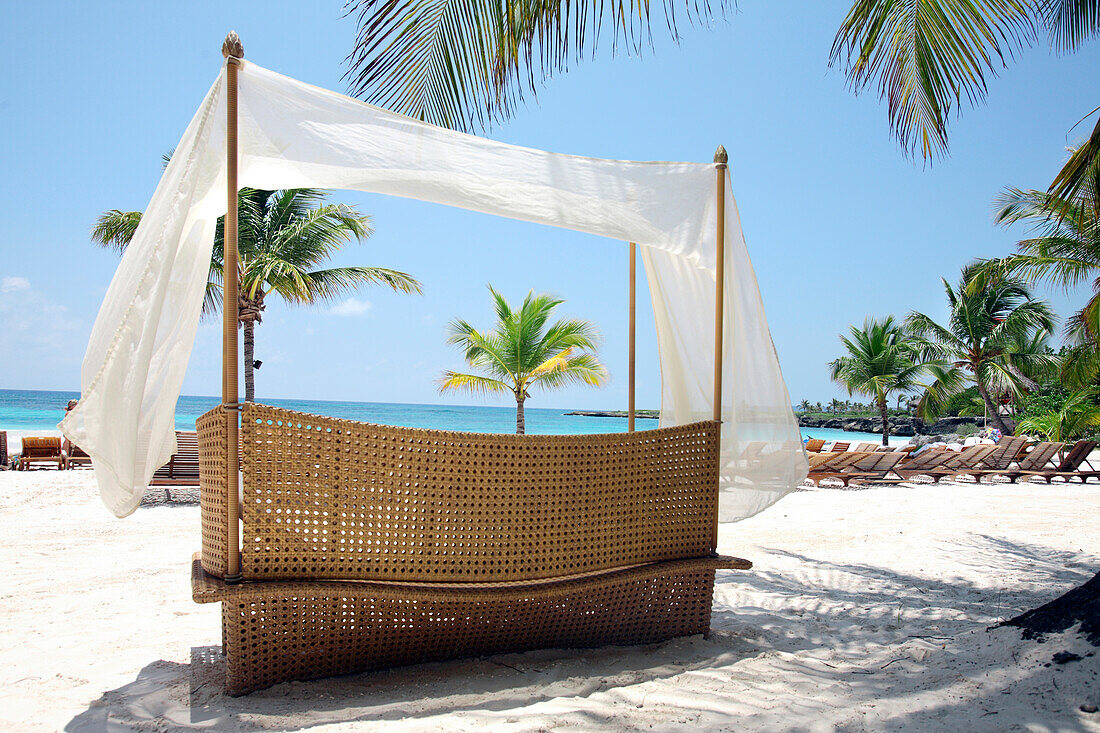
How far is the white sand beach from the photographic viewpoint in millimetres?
2551

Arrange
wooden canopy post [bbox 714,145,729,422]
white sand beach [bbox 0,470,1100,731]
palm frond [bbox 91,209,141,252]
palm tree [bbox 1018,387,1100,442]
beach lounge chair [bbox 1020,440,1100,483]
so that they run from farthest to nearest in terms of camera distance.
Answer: palm tree [bbox 1018,387,1100,442], palm frond [bbox 91,209,141,252], beach lounge chair [bbox 1020,440,1100,483], wooden canopy post [bbox 714,145,729,422], white sand beach [bbox 0,470,1100,731]

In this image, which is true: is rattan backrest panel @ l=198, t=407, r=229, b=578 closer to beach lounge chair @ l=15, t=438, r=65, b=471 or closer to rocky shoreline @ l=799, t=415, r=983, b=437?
beach lounge chair @ l=15, t=438, r=65, b=471

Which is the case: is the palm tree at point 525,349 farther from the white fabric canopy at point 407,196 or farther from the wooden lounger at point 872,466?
the white fabric canopy at point 407,196

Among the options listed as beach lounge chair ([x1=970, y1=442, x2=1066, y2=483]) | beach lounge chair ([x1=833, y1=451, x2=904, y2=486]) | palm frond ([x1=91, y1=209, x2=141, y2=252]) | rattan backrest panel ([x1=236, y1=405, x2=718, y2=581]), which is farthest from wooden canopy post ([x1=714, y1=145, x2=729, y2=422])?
palm frond ([x1=91, y1=209, x2=141, y2=252])

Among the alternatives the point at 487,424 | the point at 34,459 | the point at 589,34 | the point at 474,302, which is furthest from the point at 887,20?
the point at 474,302

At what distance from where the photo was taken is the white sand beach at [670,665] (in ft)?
8.37

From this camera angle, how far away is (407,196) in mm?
3225

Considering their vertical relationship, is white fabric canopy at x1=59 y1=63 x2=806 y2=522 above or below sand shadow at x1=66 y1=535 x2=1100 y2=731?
above

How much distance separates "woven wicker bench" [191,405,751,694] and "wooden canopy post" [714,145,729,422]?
0.69 feet

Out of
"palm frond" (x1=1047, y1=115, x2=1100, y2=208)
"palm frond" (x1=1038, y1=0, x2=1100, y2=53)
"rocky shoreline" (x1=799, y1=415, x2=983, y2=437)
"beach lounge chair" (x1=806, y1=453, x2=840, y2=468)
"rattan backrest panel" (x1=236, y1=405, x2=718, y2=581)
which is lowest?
"rocky shoreline" (x1=799, y1=415, x2=983, y2=437)

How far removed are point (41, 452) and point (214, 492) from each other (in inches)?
481

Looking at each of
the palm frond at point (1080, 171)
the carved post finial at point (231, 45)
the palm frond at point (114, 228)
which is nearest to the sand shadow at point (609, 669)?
the carved post finial at point (231, 45)

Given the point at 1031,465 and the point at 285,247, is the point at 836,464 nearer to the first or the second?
the point at 1031,465

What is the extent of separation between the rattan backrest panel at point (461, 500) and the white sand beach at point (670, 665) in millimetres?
495
